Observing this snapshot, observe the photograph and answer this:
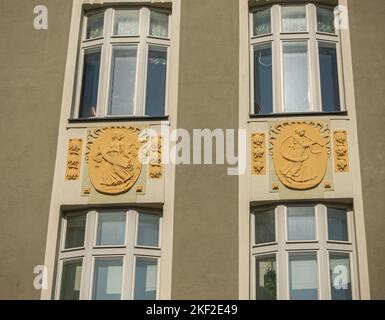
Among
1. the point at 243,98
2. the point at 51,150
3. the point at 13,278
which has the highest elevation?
the point at 243,98

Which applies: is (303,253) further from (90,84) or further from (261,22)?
(90,84)

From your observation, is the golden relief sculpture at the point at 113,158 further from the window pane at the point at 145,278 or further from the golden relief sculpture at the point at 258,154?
the golden relief sculpture at the point at 258,154

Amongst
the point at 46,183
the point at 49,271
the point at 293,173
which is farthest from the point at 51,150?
the point at 293,173

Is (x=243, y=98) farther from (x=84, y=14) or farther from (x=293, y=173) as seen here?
(x=84, y=14)

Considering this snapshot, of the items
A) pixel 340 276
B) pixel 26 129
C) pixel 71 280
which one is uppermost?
pixel 26 129

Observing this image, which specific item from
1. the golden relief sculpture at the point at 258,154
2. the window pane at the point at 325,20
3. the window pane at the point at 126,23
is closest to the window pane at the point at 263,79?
the golden relief sculpture at the point at 258,154

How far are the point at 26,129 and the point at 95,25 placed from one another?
249 cm

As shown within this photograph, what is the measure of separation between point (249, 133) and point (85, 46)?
3518mm

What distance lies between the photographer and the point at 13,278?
11.1 m

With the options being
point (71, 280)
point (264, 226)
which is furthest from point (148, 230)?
point (264, 226)

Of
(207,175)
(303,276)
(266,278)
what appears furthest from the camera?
(207,175)

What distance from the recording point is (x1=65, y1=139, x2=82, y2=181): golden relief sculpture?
11.8 meters

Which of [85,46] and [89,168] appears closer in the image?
[89,168]

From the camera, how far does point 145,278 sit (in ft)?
36.8
